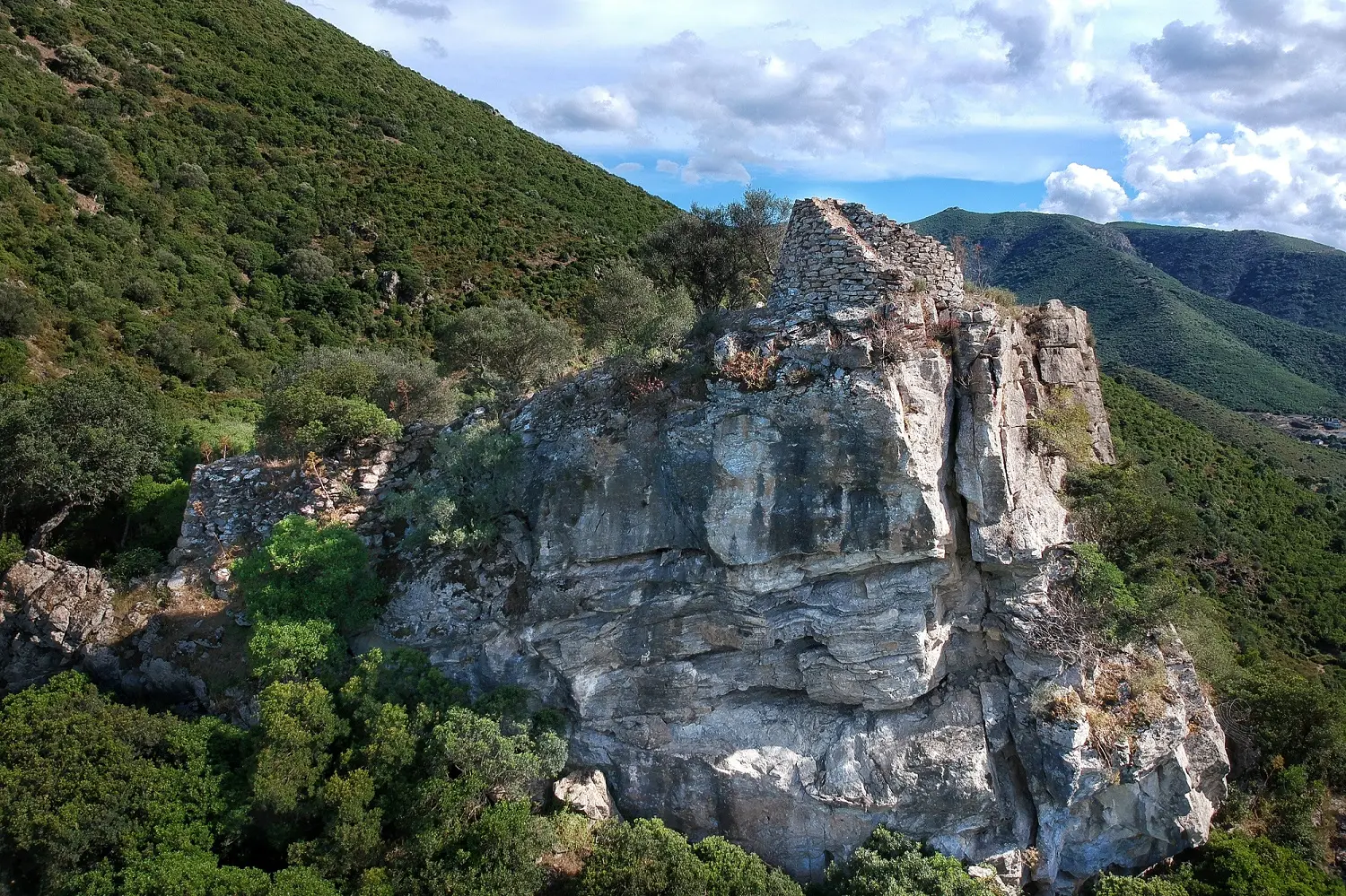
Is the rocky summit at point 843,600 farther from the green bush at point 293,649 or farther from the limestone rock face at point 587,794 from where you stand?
the green bush at point 293,649

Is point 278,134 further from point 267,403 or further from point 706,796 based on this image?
point 706,796

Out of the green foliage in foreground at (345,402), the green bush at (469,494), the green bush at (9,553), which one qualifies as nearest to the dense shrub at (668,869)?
the green bush at (469,494)

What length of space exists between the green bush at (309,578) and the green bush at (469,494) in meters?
1.44

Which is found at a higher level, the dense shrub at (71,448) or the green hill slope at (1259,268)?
the green hill slope at (1259,268)

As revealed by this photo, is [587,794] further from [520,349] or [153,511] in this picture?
[153,511]

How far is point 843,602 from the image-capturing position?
15.3 metres

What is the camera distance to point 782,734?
16016mm

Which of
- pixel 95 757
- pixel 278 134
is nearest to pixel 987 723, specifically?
pixel 95 757

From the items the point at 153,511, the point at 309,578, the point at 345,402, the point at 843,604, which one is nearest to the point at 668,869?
the point at 843,604

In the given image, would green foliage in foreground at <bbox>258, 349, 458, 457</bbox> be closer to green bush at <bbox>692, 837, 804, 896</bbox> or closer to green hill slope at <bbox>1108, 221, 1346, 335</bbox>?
green bush at <bbox>692, 837, 804, 896</bbox>

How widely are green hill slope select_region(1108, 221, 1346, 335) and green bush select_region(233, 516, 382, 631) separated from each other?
10502 cm

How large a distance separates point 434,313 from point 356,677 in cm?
3350

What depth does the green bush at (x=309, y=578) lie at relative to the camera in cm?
1631

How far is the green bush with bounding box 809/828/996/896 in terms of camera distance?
44.2 feet
